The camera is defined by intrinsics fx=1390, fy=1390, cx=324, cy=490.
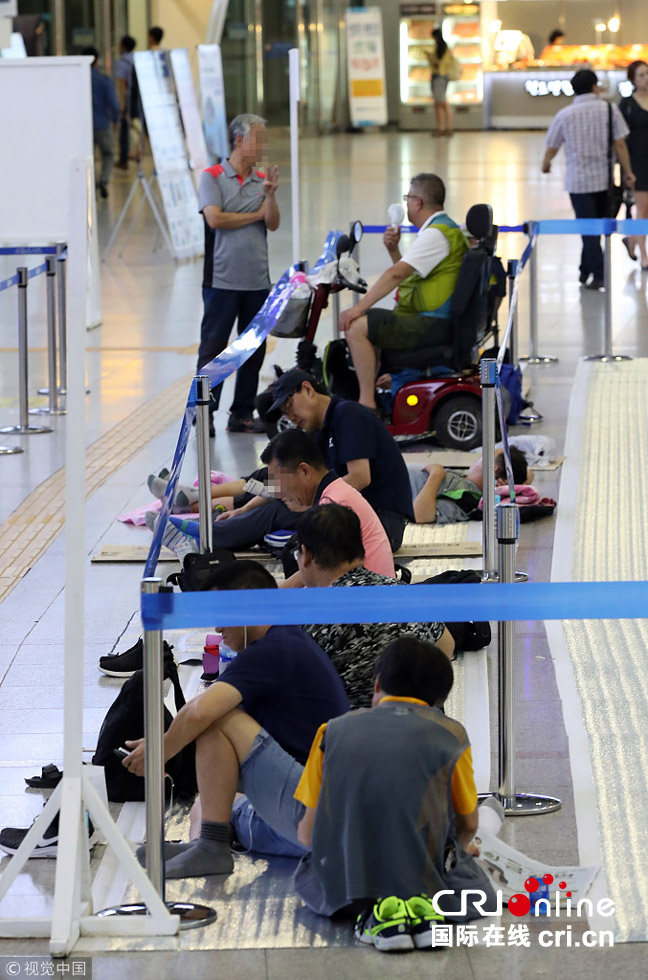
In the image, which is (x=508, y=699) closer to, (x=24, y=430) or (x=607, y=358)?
(x=24, y=430)

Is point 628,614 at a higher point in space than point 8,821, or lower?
higher

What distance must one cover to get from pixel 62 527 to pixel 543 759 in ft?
10.9

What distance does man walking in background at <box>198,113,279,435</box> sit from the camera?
26.7 ft

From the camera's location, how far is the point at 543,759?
158 inches

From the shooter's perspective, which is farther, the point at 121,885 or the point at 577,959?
the point at 121,885

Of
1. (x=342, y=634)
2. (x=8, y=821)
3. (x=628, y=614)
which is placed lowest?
(x=8, y=821)

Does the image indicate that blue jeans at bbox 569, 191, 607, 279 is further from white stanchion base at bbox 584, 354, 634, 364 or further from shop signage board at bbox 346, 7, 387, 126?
shop signage board at bbox 346, 7, 387, 126

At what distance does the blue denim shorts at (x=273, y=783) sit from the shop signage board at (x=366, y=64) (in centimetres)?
3104

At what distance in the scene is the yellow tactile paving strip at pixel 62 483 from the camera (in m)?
6.24

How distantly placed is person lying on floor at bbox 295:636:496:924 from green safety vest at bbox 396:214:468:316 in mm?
5106

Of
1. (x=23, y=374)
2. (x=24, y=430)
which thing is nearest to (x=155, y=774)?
(x=24, y=430)

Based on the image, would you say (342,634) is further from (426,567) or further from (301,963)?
(426,567)

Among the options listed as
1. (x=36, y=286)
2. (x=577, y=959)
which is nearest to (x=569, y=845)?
(x=577, y=959)

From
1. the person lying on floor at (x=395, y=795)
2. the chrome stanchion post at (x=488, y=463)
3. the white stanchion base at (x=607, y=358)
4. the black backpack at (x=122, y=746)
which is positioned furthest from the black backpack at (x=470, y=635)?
the white stanchion base at (x=607, y=358)
